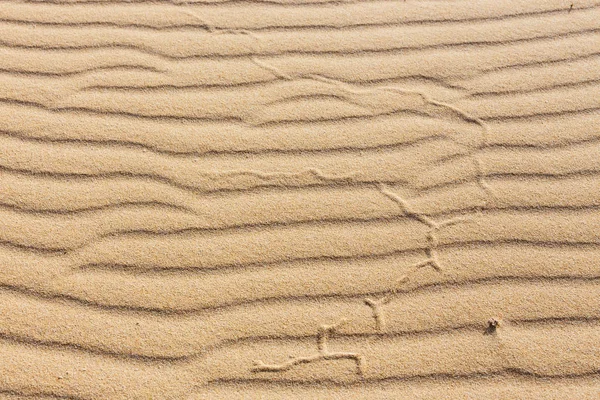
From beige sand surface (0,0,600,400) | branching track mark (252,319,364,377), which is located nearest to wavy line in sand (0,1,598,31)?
beige sand surface (0,0,600,400)

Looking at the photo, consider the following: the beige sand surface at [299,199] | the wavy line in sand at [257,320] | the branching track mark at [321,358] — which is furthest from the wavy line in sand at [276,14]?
the branching track mark at [321,358]

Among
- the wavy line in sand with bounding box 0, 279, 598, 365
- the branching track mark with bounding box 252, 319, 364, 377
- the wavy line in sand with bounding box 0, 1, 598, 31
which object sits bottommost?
the branching track mark with bounding box 252, 319, 364, 377

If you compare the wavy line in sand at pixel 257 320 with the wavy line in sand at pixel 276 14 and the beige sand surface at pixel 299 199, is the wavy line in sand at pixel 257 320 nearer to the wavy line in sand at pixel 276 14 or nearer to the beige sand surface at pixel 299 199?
Result: the beige sand surface at pixel 299 199

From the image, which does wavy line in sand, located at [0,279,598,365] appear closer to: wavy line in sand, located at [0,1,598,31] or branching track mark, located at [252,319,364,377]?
branching track mark, located at [252,319,364,377]

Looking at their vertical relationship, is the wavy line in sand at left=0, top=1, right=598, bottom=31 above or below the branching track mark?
above

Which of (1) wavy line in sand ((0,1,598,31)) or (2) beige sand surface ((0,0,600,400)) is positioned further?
(1) wavy line in sand ((0,1,598,31))

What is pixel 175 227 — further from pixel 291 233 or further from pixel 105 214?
pixel 291 233

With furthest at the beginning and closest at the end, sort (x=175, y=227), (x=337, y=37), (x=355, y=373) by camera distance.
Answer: (x=337, y=37), (x=175, y=227), (x=355, y=373)

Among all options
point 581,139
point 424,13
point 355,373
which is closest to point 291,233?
point 355,373

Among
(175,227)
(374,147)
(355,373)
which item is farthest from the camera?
(374,147)
